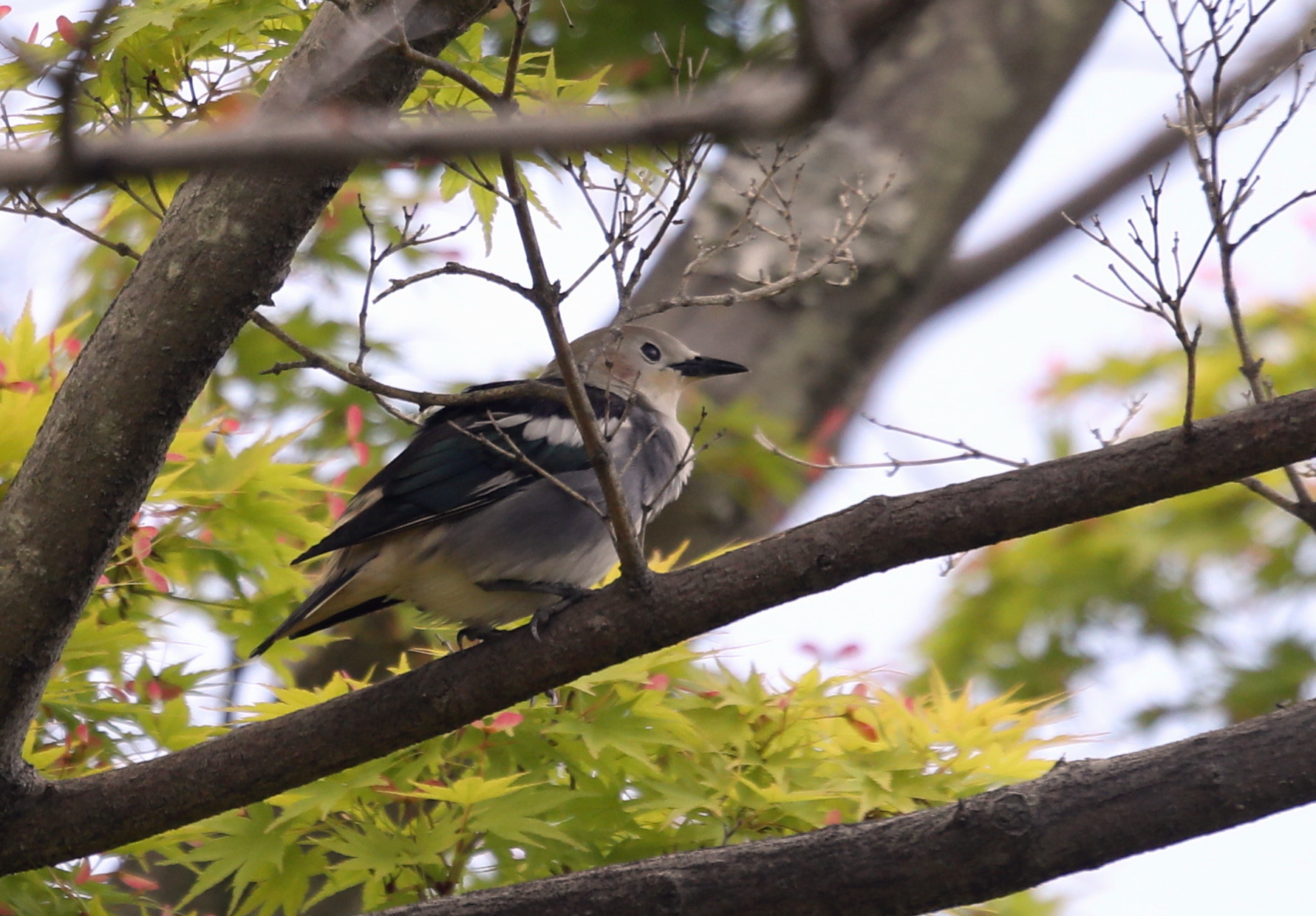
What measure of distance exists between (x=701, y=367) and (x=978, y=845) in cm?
277

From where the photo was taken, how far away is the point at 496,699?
3105 mm

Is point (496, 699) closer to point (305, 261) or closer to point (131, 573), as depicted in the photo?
point (131, 573)

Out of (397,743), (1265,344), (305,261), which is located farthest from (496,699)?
(1265,344)

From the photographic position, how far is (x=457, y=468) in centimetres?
412

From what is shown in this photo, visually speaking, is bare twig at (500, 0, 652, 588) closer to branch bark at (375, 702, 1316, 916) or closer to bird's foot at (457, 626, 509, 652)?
branch bark at (375, 702, 1316, 916)

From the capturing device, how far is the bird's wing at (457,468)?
3900 mm

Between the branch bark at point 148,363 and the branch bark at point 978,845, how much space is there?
1045 mm

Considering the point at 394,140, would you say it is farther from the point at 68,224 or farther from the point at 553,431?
the point at 553,431

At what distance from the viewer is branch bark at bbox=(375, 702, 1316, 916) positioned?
2875 mm

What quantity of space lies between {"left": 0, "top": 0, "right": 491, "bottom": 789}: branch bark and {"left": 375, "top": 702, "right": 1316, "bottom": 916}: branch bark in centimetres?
104

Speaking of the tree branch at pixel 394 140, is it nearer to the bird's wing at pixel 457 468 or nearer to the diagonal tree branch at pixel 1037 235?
the bird's wing at pixel 457 468

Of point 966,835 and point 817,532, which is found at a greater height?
point 817,532

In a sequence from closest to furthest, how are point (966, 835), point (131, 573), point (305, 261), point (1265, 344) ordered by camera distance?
1. point (966, 835)
2. point (131, 573)
3. point (305, 261)
4. point (1265, 344)

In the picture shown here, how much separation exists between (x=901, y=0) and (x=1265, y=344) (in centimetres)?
711
